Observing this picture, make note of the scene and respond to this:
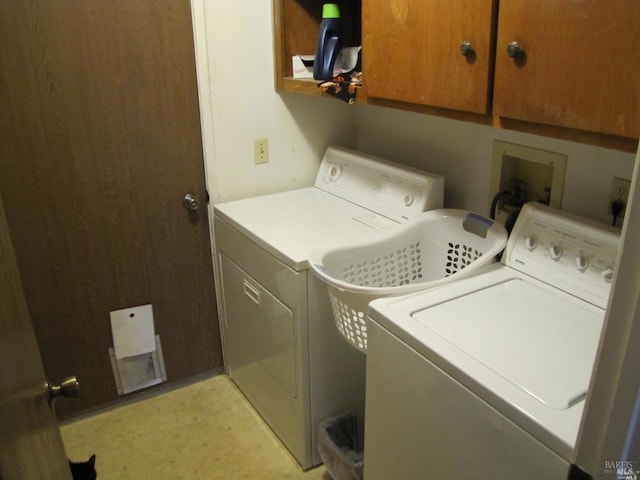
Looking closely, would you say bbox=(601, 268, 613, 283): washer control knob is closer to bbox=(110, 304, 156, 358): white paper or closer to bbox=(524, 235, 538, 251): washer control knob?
bbox=(524, 235, 538, 251): washer control knob

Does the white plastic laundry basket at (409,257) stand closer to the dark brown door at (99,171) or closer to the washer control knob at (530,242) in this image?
the washer control knob at (530,242)

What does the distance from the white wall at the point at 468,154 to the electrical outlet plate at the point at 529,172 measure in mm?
19

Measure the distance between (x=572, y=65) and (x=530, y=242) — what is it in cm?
56

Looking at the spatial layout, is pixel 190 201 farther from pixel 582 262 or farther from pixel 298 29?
pixel 582 262

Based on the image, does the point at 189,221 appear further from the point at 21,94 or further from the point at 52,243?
the point at 21,94

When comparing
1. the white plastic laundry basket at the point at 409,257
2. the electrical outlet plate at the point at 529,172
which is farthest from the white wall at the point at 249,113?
the electrical outlet plate at the point at 529,172

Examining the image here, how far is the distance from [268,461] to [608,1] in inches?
72.5

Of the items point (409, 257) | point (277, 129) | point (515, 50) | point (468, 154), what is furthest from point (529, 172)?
point (277, 129)

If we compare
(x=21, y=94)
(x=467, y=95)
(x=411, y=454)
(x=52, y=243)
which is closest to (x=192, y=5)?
(x=21, y=94)

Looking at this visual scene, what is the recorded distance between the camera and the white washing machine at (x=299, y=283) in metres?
1.80

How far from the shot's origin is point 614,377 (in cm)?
57

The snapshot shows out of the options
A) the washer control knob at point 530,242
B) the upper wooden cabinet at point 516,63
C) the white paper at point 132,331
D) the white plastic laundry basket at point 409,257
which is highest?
the upper wooden cabinet at point 516,63

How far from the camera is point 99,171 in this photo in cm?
201

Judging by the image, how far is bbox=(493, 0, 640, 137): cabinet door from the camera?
1.00m
